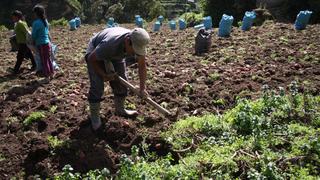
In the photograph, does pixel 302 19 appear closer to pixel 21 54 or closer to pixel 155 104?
pixel 21 54

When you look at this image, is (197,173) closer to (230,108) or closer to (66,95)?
(230,108)

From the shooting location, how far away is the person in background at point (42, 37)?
7.07 meters

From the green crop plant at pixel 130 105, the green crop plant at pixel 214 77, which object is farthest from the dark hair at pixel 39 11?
the green crop plant at pixel 214 77

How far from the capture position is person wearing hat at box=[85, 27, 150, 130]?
4211 millimetres

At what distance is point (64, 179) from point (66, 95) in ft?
9.75

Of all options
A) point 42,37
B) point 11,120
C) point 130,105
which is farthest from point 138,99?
point 42,37

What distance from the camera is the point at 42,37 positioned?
7152 millimetres

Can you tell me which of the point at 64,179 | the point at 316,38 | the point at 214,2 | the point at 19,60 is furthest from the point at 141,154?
the point at 214,2

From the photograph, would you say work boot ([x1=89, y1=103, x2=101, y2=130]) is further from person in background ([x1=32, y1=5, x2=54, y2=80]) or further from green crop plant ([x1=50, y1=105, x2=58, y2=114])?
person in background ([x1=32, y1=5, x2=54, y2=80])

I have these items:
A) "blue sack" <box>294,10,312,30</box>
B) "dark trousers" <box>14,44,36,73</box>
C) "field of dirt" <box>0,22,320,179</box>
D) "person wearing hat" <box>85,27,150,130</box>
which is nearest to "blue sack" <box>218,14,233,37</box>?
"field of dirt" <box>0,22,320,179</box>

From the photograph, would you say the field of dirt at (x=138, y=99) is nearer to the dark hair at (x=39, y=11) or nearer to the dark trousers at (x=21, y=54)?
the dark trousers at (x=21, y=54)

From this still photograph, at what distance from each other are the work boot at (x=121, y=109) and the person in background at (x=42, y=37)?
252cm

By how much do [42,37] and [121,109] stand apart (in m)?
2.68

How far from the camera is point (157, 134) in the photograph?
4852 mm
